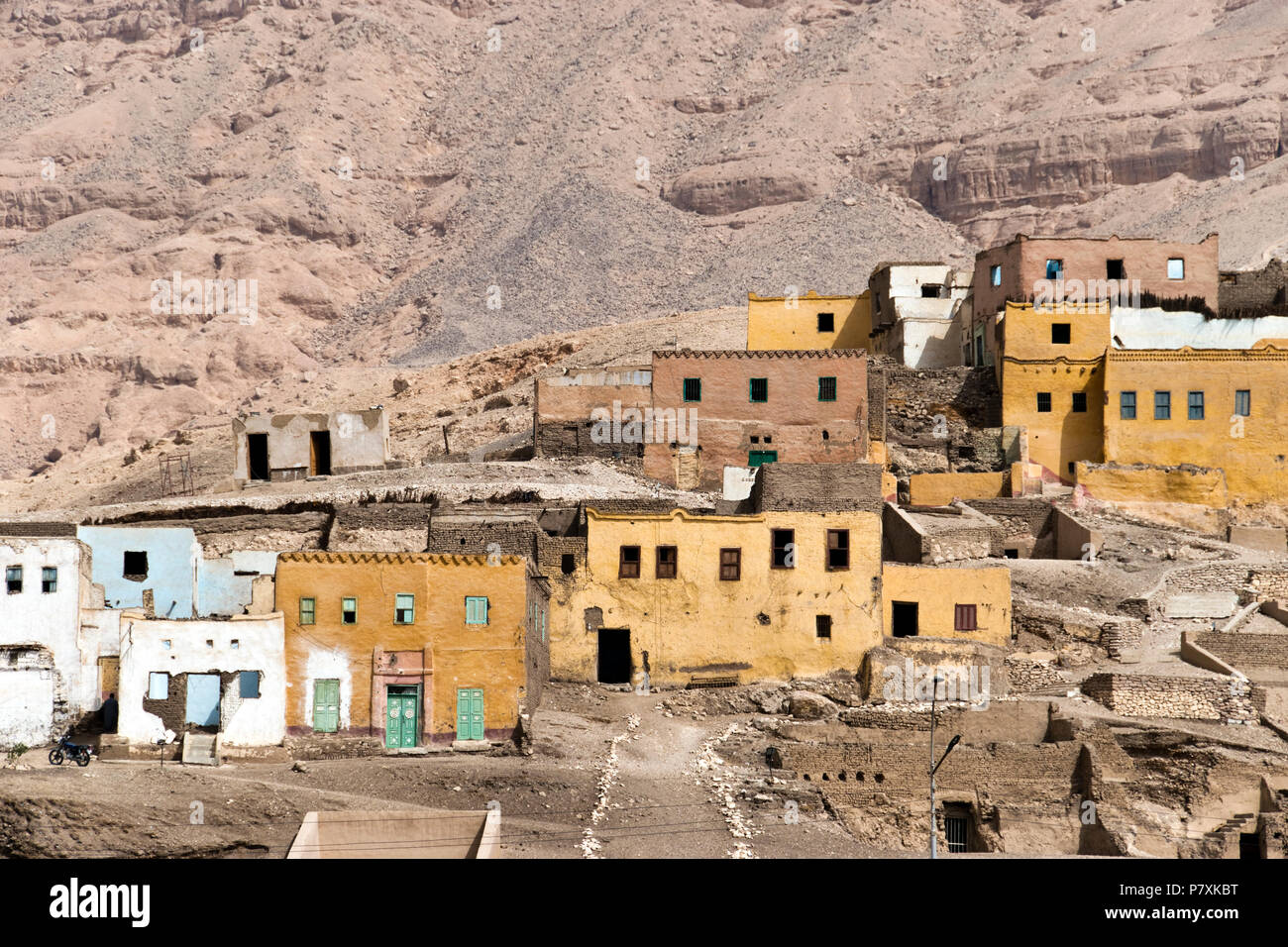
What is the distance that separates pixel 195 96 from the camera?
183250 millimetres

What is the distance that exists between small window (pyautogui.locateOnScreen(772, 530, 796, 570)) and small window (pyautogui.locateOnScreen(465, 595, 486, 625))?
7.56 metres

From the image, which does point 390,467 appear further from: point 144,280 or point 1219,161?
point 1219,161

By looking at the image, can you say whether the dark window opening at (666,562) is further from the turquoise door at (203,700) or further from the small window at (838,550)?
the turquoise door at (203,700)

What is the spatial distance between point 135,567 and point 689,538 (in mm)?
12141

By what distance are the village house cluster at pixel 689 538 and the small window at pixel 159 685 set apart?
0.15 ft

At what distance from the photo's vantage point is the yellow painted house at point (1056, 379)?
57500mm

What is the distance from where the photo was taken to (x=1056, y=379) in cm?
5816

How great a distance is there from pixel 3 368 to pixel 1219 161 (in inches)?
3635

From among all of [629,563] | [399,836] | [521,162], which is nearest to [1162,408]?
[629,563]

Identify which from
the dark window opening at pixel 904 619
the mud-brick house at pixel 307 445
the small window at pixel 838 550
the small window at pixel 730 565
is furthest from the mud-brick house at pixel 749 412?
the small window at pixel 730 565

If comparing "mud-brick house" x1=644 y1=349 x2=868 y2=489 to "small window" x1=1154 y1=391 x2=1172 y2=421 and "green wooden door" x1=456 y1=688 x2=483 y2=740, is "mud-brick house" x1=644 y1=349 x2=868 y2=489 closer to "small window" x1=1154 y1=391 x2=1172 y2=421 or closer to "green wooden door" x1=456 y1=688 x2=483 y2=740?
"small window" x1=1154 y1=391 x2=1172 y2=421

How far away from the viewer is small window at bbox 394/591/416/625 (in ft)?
123

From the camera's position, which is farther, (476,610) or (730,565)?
(730,565)

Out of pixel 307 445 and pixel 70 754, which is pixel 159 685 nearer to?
pixel 70 754
